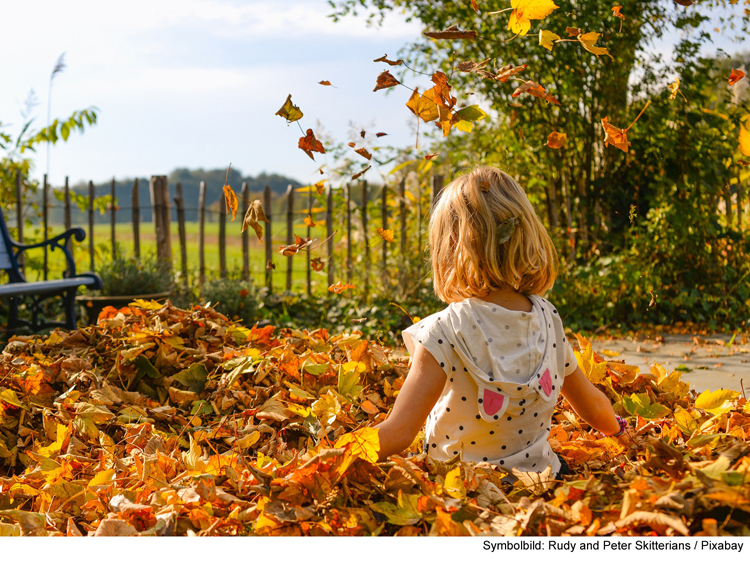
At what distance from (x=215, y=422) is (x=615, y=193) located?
4.79 m

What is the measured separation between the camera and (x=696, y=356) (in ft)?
13.8

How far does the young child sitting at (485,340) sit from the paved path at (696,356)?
1.86 metres

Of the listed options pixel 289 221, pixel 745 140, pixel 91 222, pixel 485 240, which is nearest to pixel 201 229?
pixel 289 221

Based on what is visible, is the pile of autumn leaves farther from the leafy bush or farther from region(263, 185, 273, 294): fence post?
region(263, 185, 273, 294): fence post

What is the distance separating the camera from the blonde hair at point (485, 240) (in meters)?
1.47

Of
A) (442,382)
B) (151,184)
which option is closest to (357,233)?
(151,184)

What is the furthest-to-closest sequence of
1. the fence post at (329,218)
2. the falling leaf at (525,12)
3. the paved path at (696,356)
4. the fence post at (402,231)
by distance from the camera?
the fence post at (329,218) → the fence post at (402,231) → the paved path at (696,356) → the falling leaf at (525,12)

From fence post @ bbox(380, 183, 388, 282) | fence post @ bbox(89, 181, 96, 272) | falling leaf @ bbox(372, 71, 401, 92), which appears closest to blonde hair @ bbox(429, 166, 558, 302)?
falling leaf @ bbox(372, 71, 401, 92)

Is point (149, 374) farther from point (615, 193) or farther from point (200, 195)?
point (615, 193)

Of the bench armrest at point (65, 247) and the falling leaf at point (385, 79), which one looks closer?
the falling leaf at point (385, 79)

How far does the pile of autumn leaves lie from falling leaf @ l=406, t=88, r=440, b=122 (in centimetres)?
78

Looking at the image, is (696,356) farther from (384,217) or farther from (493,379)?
(493,379)

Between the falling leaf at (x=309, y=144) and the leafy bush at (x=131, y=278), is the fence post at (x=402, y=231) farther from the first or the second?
the falling leaf at (x=309, y=144)

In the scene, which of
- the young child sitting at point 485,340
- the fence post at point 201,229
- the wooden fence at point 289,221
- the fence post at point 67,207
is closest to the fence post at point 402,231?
the wooden fence at point 289,221
